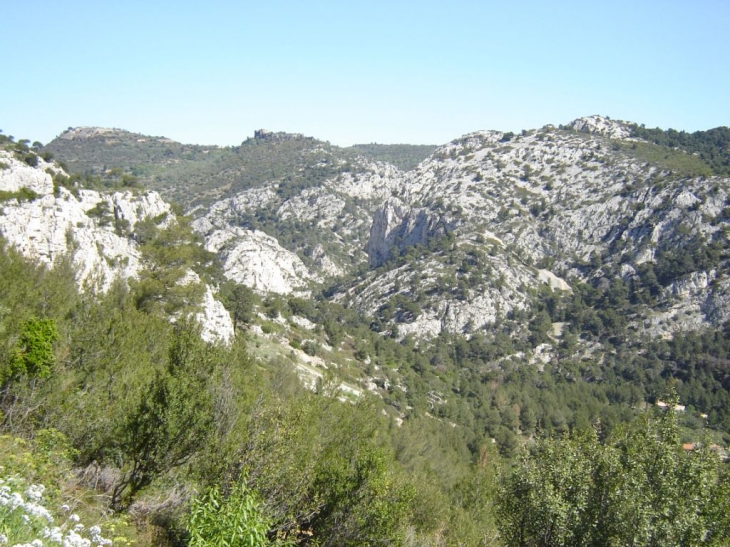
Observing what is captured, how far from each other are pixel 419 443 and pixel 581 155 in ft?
423

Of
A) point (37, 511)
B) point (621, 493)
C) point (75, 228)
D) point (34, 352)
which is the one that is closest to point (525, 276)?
point (75, 228)

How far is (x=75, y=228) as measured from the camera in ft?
153

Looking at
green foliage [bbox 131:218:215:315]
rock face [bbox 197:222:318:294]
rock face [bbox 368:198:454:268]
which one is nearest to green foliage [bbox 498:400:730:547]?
green foliage [bbox 131:218:215:315]

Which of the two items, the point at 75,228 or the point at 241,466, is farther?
the point at 75,228

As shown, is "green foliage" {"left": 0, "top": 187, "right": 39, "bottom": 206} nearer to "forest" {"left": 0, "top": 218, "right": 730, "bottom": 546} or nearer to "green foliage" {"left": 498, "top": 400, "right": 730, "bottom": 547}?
"forest" {"left": 0, "top": 218, "right": 730, "bottom": 546}

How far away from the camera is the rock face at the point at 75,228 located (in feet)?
141

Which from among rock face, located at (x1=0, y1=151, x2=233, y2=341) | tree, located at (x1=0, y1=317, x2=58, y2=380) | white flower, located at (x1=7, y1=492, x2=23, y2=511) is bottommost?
tree, located at (x1=0, y1=317, x2=58, y2=380)

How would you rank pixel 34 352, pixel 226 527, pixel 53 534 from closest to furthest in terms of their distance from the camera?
pixel 53 534 < pixel 226 527 < pixel 34 352

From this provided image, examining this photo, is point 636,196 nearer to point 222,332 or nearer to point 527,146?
point 527,146

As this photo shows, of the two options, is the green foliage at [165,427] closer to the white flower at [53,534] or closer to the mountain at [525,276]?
the white flower at [53,534]

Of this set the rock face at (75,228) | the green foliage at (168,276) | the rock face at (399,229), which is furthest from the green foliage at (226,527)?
the rock face at (399,229)

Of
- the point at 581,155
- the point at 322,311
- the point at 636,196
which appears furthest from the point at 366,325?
the point at 581,155

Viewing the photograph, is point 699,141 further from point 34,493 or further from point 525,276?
point 34,493

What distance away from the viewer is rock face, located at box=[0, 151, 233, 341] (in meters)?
43.0
